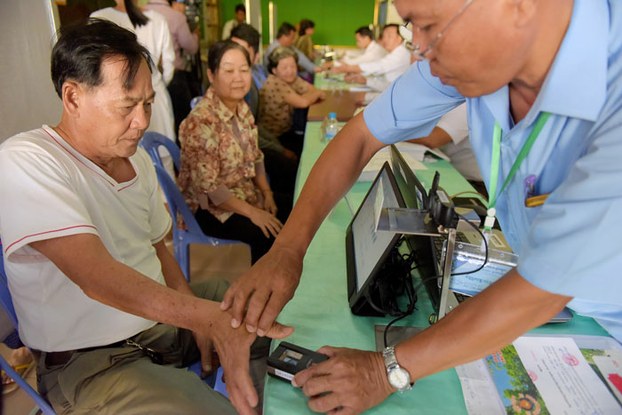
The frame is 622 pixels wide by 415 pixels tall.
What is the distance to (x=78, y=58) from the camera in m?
1.08

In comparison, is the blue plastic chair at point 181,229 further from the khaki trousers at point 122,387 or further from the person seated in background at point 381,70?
the person seated in background at point 381,70

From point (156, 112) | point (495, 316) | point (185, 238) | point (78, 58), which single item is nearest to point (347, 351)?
point (495, 316)

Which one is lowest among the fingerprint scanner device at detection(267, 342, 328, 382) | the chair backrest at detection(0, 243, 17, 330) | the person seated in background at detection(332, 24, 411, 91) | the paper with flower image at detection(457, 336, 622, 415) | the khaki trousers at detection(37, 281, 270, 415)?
the person seated in background at detection(332, 24, 411, 91)

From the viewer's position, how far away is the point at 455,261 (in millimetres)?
946

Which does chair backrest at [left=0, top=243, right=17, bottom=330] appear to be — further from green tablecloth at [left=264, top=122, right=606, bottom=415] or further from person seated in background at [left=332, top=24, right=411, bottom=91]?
person seated in background at [left=332, top=24, right=411, bottom=91]

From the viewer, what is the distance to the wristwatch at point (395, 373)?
0.72 metres

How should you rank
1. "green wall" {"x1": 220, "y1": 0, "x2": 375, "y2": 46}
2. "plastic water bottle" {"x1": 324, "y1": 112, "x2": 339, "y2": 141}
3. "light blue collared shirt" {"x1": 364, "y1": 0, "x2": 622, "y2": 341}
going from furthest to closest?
1. "green wall" {"x1": 220, "y1": 0, "x2": 375, "y2": 46}
2. "plastic water bottle" {"x1": 324, "y1": 112, "x2": 339, "y2": 141}
3. "light blue collared shirt" {"x1": 364, "y1": 0, "x2": 622, "y2": 341}

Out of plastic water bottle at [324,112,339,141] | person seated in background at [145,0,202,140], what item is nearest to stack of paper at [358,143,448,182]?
plastic water bottle at [324,112,339,141]

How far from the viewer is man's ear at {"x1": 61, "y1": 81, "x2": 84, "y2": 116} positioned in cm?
109

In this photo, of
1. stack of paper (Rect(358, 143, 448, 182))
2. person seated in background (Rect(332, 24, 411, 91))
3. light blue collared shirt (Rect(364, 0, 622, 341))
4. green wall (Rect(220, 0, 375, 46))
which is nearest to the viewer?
light blue collared shirt (Rect(364, 0, 622, 341))

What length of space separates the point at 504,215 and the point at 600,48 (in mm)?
417

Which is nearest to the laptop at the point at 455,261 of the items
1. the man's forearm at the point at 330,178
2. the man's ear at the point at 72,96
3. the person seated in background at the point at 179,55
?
the man's forearm at the point at 330,178

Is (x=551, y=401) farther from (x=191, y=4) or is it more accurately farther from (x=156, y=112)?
(x=191, y=4)

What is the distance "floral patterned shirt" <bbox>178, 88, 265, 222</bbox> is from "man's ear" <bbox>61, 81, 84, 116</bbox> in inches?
35.9
